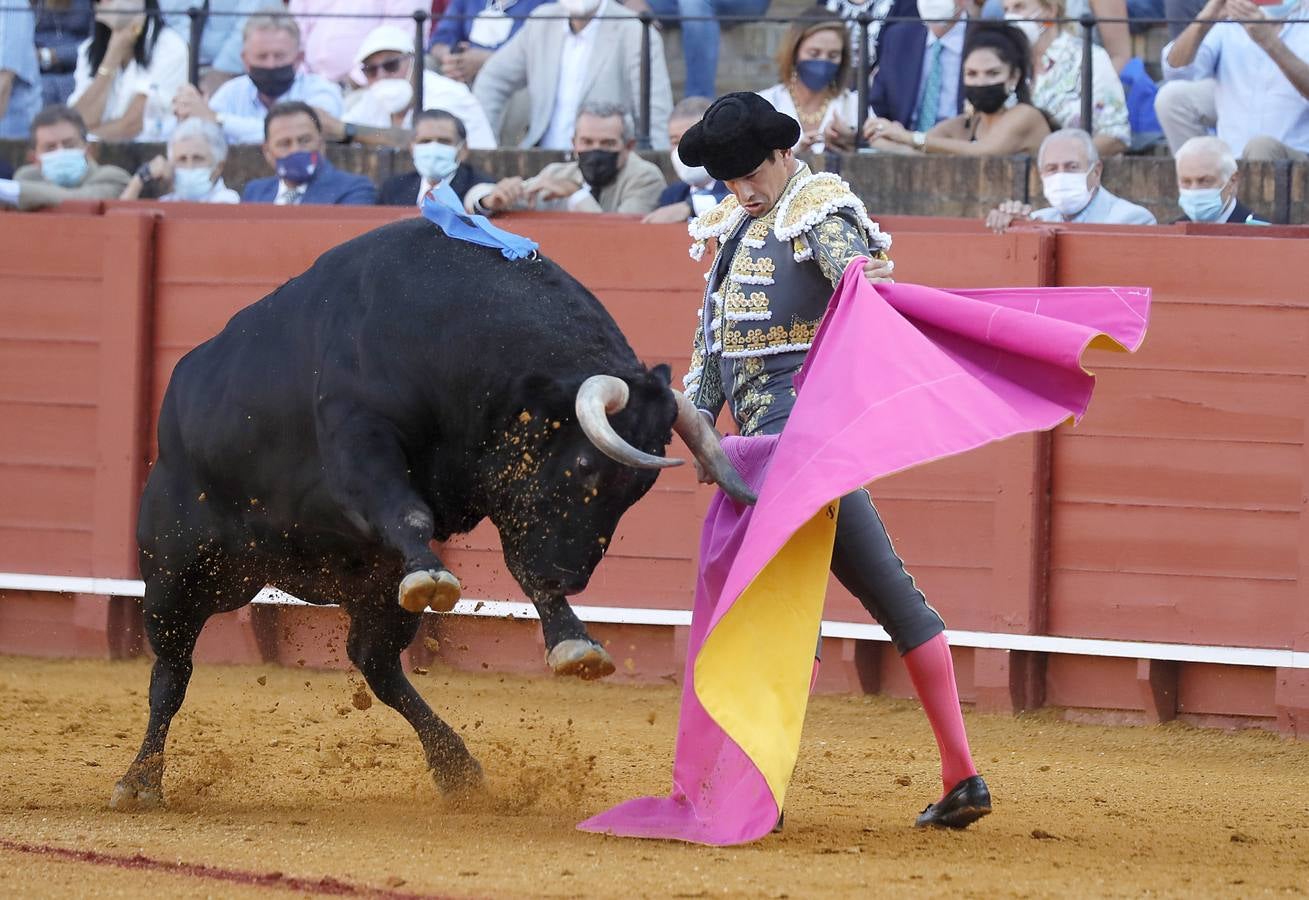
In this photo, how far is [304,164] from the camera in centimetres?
728

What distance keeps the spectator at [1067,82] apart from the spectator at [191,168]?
2983 mm

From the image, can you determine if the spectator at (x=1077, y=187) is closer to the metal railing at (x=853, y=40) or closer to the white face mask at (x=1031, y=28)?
the metal railing at (x=853, y=40)

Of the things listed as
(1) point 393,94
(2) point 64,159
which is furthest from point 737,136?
(1) point 393,94

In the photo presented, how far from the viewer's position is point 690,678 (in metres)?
3.70

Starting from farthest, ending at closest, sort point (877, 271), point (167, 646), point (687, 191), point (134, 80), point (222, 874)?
point (134, 80) → point (687, 191) → point (167, 646) → point (877, 271) → point (222, 874)

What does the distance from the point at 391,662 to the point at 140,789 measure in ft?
2.00

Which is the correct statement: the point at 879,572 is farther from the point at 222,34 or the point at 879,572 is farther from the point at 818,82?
the point at 222,34

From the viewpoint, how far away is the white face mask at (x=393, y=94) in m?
8.23

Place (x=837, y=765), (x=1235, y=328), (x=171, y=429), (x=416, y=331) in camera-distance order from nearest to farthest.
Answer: (x=416, y=331), (x=171, y=429), (x=837, y=765), (x=1235, y=328)

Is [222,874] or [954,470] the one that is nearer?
[222,874]

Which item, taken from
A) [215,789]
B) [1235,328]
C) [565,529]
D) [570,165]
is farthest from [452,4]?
[565,529]

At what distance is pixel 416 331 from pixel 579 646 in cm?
78

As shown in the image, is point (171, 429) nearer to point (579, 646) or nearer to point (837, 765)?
point (579, 646)

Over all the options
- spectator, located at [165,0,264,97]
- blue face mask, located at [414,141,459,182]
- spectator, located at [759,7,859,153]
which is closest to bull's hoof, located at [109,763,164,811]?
blue face mask, located at [414,141,459,182]
